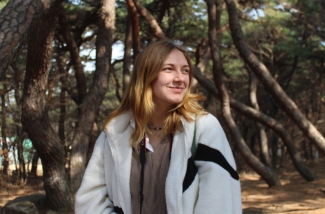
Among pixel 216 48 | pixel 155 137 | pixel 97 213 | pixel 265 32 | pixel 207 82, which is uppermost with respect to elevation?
pixel 265 32

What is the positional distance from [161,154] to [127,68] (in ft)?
27.9

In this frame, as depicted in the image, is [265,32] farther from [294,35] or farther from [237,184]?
[237,184]

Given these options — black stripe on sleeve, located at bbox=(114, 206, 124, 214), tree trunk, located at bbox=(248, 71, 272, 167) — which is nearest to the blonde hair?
black stripe on sleeve, located at bbox=(114, 206, 124, 214)

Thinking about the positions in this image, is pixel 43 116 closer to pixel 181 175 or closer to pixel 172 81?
pixel 172 81

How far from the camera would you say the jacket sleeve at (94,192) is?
177 cm

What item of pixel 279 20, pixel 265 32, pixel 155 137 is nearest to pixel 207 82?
pixel 279 20

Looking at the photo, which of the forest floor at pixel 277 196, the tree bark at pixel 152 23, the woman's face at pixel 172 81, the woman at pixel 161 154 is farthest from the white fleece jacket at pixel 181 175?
the tree bark at pixel 152 23

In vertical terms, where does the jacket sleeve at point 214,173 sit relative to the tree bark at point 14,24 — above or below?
below

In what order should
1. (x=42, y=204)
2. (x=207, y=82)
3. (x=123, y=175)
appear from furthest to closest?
(x=207, y=82) < (x=42, y=204) < (x=123, y=175)

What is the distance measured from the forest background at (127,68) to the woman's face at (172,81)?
60.7 inches

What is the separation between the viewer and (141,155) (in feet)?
5.80

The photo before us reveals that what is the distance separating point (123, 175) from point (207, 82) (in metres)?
8.16

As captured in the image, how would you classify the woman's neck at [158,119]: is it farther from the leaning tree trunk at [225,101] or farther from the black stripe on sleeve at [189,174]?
the leaning tree trunk at [225,101]

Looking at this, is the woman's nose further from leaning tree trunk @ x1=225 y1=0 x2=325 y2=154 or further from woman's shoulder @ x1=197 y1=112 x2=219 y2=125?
leaning tree trunk @ x1=225 y1=0 x2=325 y2=154
